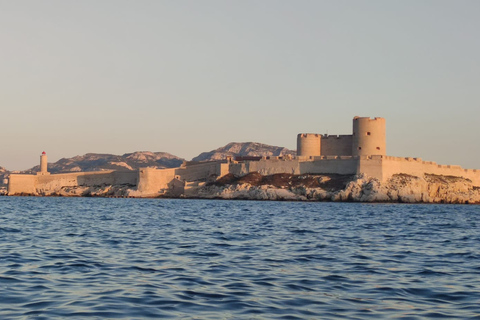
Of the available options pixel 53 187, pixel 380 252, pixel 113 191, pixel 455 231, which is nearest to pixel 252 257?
pixel 380 252

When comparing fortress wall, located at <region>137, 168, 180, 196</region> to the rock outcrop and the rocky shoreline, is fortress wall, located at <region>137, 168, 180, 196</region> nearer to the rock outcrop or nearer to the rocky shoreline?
the rocky shoreline

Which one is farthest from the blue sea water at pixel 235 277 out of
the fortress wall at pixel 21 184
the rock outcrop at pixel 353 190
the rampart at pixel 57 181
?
the fortress wall at pixel 21 184

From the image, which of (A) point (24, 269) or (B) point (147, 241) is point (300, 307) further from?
(B) point (147, 241)

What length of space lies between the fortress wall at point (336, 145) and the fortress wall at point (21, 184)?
4938 cm

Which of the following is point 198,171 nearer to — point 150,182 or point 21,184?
point 150,182

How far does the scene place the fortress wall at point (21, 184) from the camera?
346ft

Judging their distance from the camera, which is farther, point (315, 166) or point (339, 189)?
point (315, 166)

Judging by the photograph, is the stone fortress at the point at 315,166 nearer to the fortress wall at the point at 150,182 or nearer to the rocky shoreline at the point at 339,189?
the fortress wall at the point at 150,182

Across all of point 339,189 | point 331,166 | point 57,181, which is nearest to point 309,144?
point 331,166

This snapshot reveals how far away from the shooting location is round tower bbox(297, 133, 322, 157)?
309 ft

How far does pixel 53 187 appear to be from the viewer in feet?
347

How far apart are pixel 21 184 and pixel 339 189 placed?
181ft

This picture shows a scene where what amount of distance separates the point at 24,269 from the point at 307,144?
81.9 metres

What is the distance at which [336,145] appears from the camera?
94.5m
